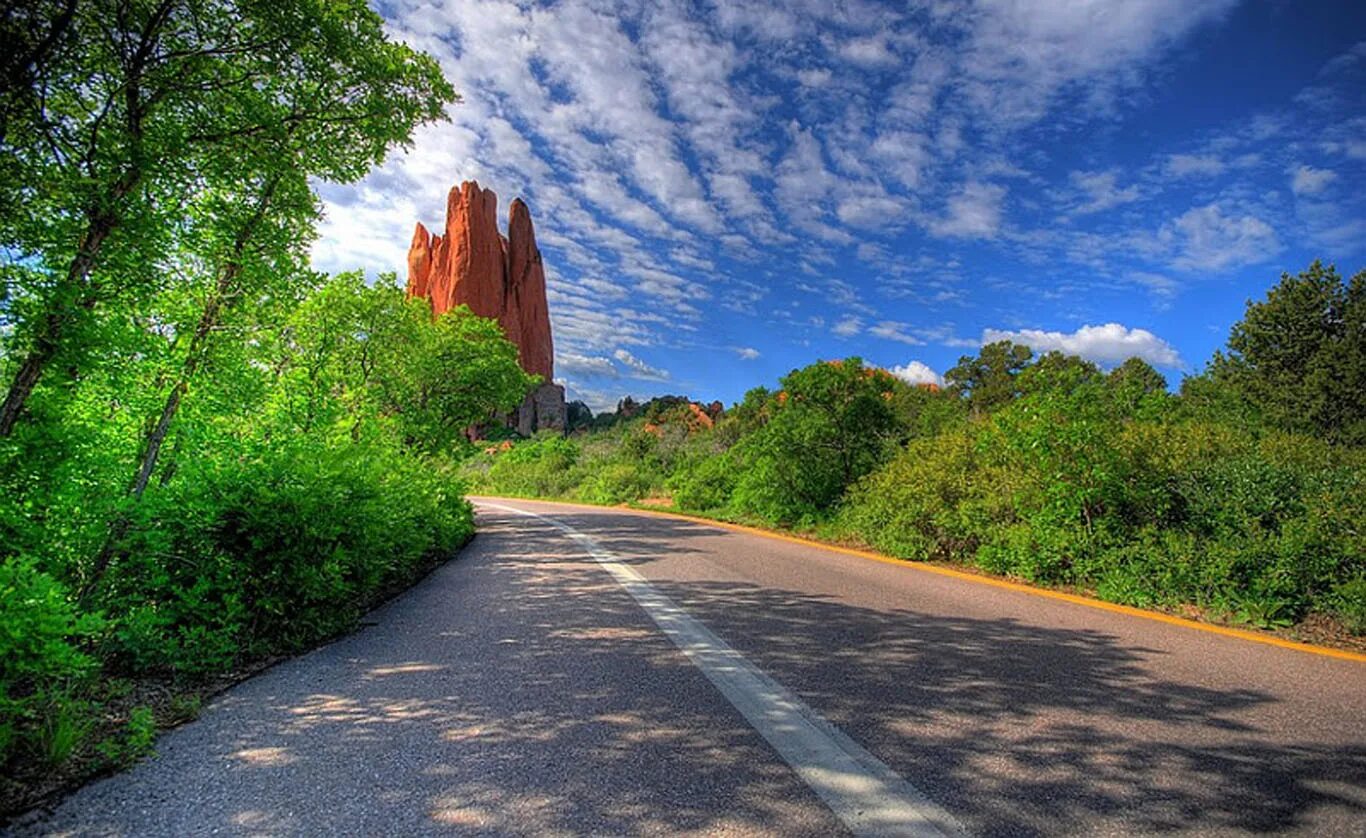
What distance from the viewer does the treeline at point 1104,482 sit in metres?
Result: 5.13

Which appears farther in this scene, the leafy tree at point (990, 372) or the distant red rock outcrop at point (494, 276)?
the distant red rock outcrop at point (494, 276)

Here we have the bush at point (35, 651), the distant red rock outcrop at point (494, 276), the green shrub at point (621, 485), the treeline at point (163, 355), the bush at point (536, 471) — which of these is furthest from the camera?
the distant red rock outcrop at point (494, 276)

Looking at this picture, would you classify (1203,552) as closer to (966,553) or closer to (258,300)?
(966,553)

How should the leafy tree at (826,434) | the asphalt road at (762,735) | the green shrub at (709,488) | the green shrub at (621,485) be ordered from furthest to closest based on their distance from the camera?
the green shrub at (621,485)
the green shrub at (709,488)
the leafy tree at (826,434)
the asphalt road at (762,735)

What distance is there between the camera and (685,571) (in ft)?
23.7

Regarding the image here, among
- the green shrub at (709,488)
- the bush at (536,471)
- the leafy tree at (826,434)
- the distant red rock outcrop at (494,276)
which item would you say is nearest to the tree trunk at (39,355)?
the leafy tree at (826,434)

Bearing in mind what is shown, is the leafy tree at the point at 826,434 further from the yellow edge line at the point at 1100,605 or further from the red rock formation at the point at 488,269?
the red rock formation at the point at 488,269

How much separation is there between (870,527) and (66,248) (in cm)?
1055

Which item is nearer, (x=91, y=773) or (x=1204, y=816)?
(x=1204, y=816)

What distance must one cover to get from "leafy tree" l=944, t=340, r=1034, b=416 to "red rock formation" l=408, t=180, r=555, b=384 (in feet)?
153

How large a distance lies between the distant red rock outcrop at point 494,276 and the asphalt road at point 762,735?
64.1 meters

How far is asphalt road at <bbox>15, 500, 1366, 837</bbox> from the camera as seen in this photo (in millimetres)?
1936

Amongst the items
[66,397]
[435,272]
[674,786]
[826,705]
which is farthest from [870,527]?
[435,272]

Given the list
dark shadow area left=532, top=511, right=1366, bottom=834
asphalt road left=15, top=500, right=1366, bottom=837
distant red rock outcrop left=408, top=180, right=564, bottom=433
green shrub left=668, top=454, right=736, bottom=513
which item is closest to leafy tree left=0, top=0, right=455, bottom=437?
asphalt road left=15, top=500, right=1366, bottom=837
